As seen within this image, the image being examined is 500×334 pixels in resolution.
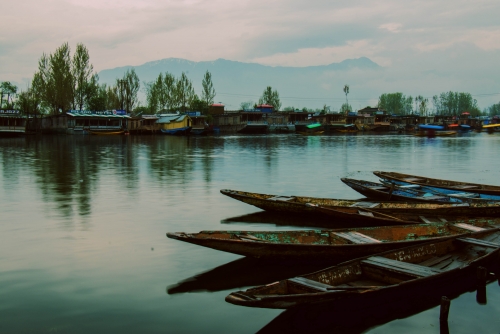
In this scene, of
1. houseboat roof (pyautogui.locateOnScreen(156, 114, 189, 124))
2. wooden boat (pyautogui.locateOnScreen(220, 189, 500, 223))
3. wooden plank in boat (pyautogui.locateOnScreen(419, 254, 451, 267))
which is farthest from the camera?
houseboat roof (pyautogui.locateOnScreen(156, 114, 189, 124))

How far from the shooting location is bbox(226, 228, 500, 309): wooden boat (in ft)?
19.2

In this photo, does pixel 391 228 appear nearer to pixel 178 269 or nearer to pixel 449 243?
pixel 449 243

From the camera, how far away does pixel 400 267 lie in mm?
7199

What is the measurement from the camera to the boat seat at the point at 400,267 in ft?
23.0

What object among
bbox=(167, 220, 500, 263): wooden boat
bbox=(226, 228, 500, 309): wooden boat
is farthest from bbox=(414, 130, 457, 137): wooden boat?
bbox=(226, 228, 500, 309): wooden boat

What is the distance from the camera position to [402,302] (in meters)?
7.30

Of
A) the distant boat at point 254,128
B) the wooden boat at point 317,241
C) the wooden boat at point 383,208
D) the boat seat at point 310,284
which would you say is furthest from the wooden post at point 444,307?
the distant boat at point 254,128

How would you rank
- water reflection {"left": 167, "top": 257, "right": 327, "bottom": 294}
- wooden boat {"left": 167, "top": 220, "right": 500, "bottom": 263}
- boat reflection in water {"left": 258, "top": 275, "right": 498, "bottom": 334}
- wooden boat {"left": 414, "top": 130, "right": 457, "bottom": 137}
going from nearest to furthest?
boat reflection in water {"left": 258, "top": 275, "right": 498, "bottom": 334} → wooden boat {"left": 167, "top": 220, "right": 500, "bottom": 263} → water reflection {"left": 167, "top": 257, "right": 327, "bottom": 294} → wooden boat {"left": 414, "top": 130, "right": 457, "bottom": 137}

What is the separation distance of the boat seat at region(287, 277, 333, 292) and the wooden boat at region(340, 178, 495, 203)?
286 inches

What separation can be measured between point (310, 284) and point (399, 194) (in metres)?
8.50

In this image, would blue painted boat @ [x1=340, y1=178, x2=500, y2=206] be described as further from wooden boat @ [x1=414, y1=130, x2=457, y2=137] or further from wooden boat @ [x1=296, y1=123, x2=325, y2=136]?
wooden boat @ [x1=296, y1=123, x2=325, y2=136]

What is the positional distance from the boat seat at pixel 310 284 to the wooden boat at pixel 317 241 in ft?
4.76

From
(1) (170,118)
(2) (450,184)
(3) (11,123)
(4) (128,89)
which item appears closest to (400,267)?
(2) (450,184)

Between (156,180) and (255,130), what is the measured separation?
70.7m
